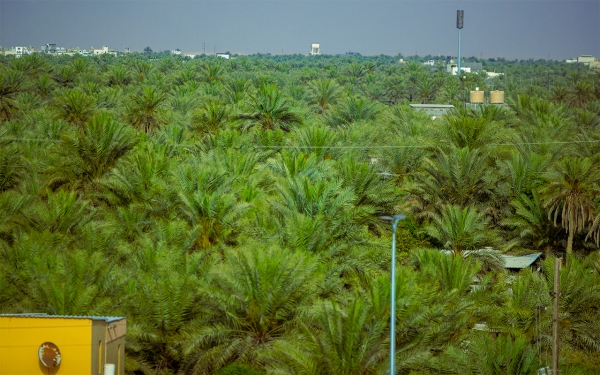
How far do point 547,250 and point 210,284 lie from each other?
1697 centimetres

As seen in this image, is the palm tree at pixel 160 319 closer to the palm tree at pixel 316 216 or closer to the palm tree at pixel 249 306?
the palm tree at pixel 249 306

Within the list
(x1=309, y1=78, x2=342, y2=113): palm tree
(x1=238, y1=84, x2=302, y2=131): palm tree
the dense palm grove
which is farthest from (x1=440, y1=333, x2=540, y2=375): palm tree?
(x1=309, y1=78, x2=342, y2=113): palm tree

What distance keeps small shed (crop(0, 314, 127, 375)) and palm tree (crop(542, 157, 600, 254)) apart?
59.6ft

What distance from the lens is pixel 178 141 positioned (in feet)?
123

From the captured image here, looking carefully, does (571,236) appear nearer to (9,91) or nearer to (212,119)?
(212,119)

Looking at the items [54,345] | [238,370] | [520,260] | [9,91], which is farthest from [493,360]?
[9,91]

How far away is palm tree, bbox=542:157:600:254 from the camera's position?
29.0m

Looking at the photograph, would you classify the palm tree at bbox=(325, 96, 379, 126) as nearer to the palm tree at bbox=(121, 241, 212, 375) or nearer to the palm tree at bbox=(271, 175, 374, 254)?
the palm tree at bbox=(271, 175, 374, 254)

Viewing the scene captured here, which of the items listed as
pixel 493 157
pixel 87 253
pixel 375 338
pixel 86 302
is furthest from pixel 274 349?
pixel 493 157

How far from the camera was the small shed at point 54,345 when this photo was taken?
15312mm

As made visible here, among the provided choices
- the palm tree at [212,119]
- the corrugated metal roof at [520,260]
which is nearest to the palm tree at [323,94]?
the palm tree at [212,119]

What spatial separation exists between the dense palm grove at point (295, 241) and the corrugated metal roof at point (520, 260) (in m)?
0.51

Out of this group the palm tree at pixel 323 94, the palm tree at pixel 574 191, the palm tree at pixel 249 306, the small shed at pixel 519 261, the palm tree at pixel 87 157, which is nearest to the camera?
the palm tree at pixel 249 306

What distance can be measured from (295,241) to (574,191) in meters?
12.0
